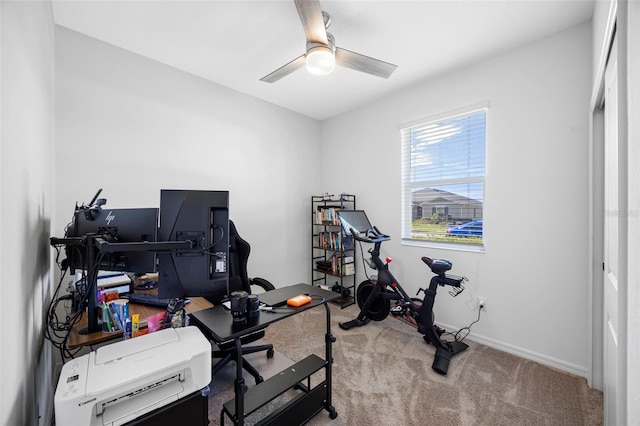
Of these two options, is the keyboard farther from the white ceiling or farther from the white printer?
the white ceiling

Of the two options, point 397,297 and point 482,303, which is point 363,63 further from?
point 482,303

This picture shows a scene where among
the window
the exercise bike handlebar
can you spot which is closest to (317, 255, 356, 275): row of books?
the exercise bike handlebar

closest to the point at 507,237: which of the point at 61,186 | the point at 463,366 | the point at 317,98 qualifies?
the point at 463,366

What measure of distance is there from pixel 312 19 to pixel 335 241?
2.69 m

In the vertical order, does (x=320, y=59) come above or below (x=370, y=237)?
above

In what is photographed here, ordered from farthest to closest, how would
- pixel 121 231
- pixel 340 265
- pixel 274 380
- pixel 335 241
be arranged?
pixel 335 241 → pixel 340 265 → pixel 274 380 → pixel 121 231

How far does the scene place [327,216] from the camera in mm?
3867

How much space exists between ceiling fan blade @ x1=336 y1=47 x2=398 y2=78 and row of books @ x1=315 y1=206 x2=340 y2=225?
77.2 inches

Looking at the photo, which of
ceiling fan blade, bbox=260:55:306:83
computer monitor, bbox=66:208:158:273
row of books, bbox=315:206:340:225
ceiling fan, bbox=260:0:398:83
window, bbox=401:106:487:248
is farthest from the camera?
row of books, bbox=315:206:340:225

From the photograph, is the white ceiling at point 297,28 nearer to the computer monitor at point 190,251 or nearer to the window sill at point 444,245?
the computer monitor at point 190,251

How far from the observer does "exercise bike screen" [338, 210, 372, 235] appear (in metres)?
3.01

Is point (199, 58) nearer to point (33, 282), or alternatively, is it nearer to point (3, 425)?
point (33, 282)

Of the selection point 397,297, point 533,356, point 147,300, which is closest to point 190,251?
point 147,300

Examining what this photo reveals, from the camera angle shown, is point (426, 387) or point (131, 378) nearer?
point (131, 378)
